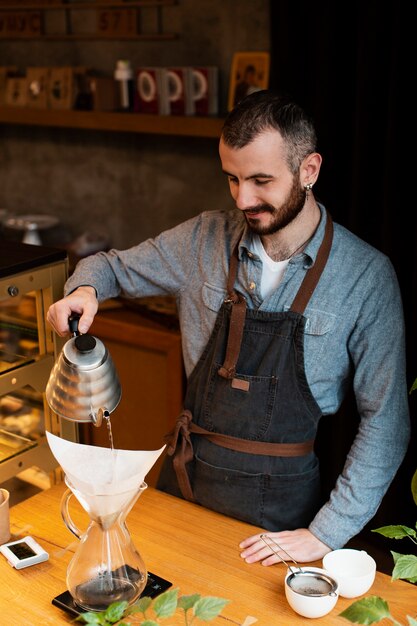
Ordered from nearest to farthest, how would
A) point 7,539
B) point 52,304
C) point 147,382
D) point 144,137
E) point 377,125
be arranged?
point 7,539 < point 52,304 < point 377,125 < point 147,382 < point 144,137

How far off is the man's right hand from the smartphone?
52cm

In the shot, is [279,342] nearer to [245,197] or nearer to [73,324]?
[245,197]

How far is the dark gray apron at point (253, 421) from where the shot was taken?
1905 mm

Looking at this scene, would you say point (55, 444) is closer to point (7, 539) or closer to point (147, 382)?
point (7, 539)

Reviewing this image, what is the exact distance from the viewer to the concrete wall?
10.9 ft

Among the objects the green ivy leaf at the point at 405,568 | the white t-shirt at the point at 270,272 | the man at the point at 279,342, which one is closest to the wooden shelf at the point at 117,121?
the man at the point at 279,342

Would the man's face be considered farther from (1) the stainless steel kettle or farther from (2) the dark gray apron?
(1) the stainless steel kettle

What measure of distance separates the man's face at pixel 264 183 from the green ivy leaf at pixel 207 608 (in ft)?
3.01

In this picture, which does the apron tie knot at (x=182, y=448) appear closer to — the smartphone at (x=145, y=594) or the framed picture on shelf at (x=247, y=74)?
the smartphone at (x=145, y=594)

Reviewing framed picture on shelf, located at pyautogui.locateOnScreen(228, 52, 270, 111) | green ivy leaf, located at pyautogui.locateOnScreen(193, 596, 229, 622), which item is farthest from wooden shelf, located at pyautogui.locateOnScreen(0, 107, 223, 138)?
green ivy leaf, located at pyautogui.locateOnScreen(193, 596, 229, 622)

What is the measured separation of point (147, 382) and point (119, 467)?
76.1 inches

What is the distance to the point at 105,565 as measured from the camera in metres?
1.43

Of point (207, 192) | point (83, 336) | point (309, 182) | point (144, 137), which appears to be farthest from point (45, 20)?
point (83, 336)

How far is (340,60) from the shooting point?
266cm
